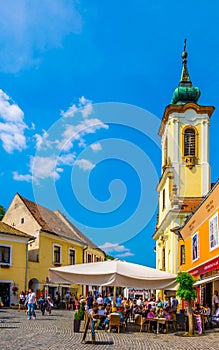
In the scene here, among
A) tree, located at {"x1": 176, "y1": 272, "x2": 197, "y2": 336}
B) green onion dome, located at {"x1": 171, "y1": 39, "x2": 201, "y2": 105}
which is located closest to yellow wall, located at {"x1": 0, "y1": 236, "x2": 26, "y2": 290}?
green onion dome, located at {"x1": 171, "y1": 39, "x2": 201, "y2": 105}

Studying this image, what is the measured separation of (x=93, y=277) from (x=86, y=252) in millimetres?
34570

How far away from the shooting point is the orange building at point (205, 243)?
19.7 meters

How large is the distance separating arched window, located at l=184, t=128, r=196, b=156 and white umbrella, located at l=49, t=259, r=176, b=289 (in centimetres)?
2584

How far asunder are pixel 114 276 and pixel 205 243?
Result: 6.99 meters

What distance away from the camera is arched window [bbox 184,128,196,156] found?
42.8 meters

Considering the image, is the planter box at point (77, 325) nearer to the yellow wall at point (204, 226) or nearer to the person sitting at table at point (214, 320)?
the person sitting at table at point (214, 320)

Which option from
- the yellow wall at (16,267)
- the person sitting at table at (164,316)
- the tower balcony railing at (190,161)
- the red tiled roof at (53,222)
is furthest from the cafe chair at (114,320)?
the tower balcony railing at (190,161)

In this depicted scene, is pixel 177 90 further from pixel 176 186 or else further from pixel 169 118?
pixel 176 186

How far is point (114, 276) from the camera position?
17203 mm

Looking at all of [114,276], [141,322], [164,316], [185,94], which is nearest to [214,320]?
[164,316]

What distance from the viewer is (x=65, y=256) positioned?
148 ft

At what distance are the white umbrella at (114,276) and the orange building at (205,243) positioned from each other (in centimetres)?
217

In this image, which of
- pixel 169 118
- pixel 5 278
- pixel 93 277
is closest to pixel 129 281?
pixel 93 277

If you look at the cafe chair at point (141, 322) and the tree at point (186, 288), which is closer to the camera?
the tree at point (186, 288)
